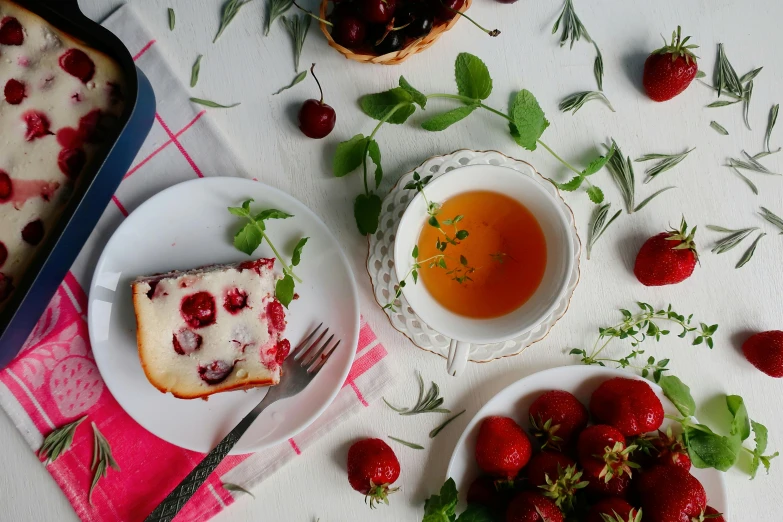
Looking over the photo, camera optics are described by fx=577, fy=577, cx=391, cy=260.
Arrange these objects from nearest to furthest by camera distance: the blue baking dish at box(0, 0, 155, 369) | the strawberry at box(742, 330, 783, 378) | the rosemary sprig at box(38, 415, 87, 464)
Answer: the blue baking dish at box(0, 0, 155, 369)
the rosemary sprig at box(38, 415, 87, 464)
the strawberry at box(742, 330, 783, 378)

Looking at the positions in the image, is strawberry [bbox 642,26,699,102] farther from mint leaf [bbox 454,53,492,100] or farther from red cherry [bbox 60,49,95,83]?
red cherry [bbox 60,49,95,83]

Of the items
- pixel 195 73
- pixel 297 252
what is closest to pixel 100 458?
pixel 297 252

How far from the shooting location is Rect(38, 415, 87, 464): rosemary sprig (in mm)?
1836

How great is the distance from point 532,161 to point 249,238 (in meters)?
0.97

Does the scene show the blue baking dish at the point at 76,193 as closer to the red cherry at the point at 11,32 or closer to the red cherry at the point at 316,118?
the red cherry at the point at 11,32

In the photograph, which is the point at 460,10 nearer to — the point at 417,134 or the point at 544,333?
the point at 417,134

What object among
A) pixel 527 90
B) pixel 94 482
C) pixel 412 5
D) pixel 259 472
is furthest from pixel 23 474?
pixel 527 90

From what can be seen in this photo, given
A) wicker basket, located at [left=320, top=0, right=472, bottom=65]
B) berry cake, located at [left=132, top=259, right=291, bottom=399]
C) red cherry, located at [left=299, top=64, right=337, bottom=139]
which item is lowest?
berry cake, located at [left=132, top=259, right=291, bottom=399]

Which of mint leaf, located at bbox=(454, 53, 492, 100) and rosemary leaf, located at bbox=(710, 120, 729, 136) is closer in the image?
mint leaf, located at bbox=(454, 53, 492, 100)

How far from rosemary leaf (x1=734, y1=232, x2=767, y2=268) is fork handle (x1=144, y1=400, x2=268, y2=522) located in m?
1.79

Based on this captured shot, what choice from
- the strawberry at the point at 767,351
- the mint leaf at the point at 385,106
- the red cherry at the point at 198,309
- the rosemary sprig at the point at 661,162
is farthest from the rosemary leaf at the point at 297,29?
the strawberry at the point at 767,351

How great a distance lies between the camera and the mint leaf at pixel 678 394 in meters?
1.87

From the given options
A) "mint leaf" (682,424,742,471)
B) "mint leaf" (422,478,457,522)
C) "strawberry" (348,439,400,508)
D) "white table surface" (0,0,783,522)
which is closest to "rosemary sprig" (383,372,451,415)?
"white table surface" (0,0,783,522)

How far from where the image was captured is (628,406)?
183cm
